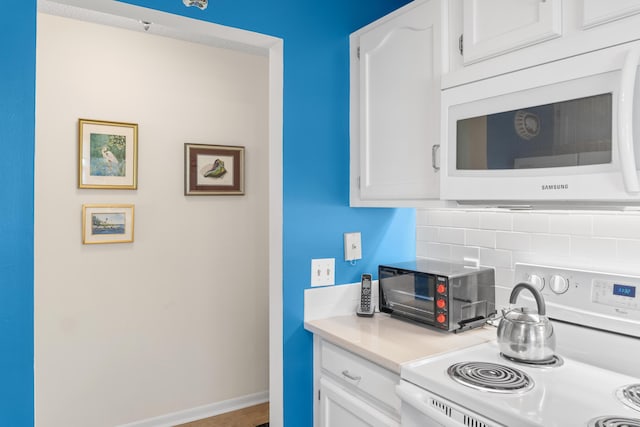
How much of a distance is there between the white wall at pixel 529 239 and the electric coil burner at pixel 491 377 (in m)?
0.52

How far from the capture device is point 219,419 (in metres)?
2.97

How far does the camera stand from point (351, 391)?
1696 millimetres

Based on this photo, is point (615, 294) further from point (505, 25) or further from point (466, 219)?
point (505, 25)

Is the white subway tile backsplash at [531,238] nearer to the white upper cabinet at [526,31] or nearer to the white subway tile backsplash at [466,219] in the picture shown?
the white subway tile backsplash at [466,219]

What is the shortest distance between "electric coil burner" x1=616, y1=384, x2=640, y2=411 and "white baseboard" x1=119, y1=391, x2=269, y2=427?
8.12 ft

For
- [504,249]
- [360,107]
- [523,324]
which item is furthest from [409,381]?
[360,107]

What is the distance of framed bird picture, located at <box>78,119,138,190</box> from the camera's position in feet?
8.52

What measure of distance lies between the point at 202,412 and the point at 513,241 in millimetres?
2296

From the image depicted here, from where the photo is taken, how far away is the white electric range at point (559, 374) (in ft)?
3.61

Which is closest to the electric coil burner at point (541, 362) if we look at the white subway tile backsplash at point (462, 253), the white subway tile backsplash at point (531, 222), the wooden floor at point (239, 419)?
the white subway tile backsplash at point (531, 222)

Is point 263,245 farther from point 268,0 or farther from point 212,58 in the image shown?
point 268,0

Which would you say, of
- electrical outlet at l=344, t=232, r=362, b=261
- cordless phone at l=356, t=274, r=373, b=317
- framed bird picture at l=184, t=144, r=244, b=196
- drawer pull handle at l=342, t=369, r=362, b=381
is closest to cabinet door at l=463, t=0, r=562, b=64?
electrical outlet at l=344, t=232, r=362, b=261

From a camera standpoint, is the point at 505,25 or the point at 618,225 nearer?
the point at 505,25

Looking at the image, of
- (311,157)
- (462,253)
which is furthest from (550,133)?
(311,157)
